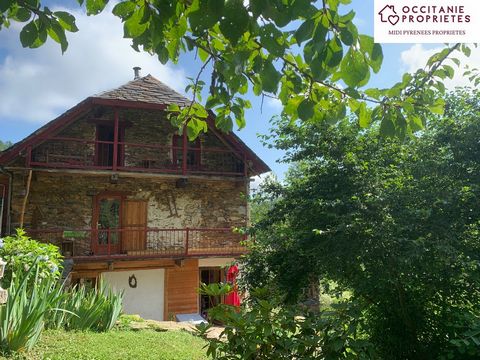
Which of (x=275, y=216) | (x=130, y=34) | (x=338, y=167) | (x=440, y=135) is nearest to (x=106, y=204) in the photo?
(x=275, y=216)

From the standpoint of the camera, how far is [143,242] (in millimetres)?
11992

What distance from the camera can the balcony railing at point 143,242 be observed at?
35.1ft

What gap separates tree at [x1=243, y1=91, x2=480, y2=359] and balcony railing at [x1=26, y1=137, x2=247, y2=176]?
677cm

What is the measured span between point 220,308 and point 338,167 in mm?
2988

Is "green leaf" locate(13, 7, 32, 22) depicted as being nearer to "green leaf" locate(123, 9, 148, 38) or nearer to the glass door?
"green leaf" locate(123, 9, 148, 38)

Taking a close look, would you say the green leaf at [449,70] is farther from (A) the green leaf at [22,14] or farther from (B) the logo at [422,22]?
(A) the green leaf at [22,14]

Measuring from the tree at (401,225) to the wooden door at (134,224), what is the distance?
7711 millimetres

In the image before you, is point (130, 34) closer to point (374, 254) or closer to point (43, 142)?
point (374, 254)

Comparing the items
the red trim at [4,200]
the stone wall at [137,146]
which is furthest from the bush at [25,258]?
the red trim at [4,200]

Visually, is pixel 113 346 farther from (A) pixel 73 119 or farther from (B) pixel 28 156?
(A) pixel 73 119

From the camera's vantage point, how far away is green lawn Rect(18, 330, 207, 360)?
3967mm

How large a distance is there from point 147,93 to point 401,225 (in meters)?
10.2

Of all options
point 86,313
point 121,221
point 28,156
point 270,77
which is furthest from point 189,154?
point 270,77

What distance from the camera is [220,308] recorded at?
8.20 feet
